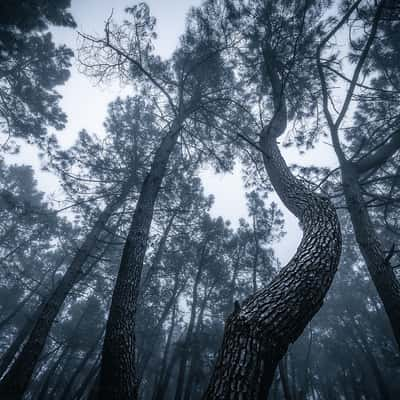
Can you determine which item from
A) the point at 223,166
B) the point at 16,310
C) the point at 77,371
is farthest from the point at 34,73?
the point at 77,371

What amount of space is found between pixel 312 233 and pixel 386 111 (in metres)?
6.32

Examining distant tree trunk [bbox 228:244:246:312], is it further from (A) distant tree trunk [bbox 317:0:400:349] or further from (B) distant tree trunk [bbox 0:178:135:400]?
(A) distant tree trunk [bbox 317:0:400:349]

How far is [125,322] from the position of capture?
3164mm

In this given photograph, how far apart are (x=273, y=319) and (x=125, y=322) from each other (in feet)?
7.75

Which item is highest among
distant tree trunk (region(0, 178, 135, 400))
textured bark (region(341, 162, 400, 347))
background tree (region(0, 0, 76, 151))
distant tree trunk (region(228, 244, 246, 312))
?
background tree (region(0, 0, 76, 151))

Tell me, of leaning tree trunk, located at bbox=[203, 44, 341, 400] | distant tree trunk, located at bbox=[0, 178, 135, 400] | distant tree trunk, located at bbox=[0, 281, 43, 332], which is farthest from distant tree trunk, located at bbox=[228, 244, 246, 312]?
leaning tree trunk, located at bbox=[203, 44, 341, 400]

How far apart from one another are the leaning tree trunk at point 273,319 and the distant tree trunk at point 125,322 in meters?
1.76

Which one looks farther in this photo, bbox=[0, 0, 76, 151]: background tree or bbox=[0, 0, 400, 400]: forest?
bbox=[0, 0, 76, 151]: background tree

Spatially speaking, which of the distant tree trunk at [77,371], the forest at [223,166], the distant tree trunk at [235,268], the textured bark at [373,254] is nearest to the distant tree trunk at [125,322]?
the forest at [223,166]

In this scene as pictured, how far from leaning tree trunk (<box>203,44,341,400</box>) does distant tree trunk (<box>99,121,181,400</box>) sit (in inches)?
69.3

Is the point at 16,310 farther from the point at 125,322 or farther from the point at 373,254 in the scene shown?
the point at 373,254

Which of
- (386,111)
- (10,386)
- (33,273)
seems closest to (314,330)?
(386,111)

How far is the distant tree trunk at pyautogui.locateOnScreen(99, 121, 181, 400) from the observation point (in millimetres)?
2652

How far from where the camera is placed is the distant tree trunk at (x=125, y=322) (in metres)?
2.65
